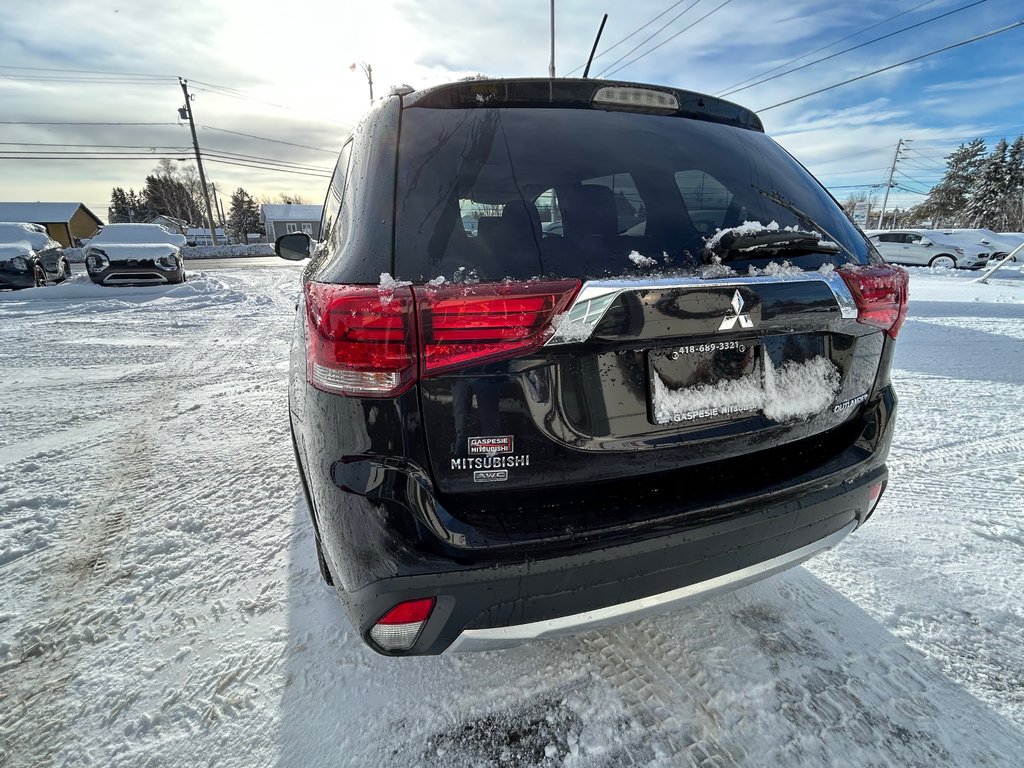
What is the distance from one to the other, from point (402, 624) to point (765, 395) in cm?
115

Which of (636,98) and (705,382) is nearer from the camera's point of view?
(705,382)

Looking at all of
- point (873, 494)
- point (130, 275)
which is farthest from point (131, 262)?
point (873, 494)

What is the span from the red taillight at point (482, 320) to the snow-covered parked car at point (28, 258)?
14672 mm

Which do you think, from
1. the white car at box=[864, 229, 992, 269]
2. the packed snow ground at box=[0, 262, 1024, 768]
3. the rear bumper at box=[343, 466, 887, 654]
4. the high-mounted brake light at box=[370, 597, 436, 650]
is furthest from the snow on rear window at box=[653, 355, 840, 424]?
the white car at box=[864, 229, 992, 269]

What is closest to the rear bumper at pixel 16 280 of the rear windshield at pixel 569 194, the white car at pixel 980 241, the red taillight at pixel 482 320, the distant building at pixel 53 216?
the rear windshield at pixel 569 194

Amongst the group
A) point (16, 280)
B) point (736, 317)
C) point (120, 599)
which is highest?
point (736, 317)

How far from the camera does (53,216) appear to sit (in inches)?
2015

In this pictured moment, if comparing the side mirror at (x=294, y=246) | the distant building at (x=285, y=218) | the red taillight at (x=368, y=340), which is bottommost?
the red taillight at (x=368, y=340)

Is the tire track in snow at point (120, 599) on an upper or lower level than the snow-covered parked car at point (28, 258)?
lower

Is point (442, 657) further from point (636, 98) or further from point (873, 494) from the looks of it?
point (636, 98)

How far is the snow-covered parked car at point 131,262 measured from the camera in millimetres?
10680

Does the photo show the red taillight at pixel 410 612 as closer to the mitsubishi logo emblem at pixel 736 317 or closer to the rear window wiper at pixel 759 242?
the mitsubishi logo emblem at pixel 736 317

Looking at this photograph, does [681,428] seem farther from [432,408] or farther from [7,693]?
[7,693]

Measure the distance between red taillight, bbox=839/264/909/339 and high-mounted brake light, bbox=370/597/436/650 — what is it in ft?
4.90
